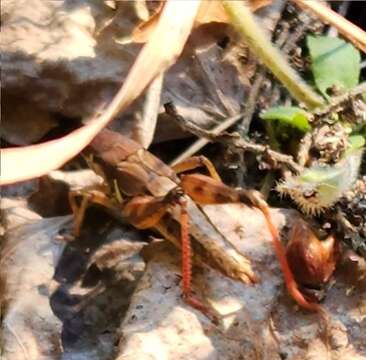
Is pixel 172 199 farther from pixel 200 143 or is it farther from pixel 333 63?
pixel 333 63

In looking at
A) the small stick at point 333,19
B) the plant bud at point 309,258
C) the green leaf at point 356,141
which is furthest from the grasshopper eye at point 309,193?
the small stick at point 333,19

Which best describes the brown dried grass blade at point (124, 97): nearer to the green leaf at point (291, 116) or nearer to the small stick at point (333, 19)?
the small stick at point (333, 19)

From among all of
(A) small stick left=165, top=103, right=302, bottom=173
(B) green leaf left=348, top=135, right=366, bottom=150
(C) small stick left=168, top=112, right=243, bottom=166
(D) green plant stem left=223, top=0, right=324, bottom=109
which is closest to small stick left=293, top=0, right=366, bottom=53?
(D) green plant stem left=223, top=0, right=324, bottom=109

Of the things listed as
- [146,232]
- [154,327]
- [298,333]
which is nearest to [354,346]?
[298,333]

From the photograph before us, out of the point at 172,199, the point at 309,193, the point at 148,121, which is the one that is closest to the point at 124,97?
the point at 172,199

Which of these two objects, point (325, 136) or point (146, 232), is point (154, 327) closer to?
point (146, 232)

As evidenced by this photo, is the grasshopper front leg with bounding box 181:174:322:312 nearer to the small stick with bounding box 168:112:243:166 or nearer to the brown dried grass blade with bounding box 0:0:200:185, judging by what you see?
the small stick with bounding box 168:112:243:166
